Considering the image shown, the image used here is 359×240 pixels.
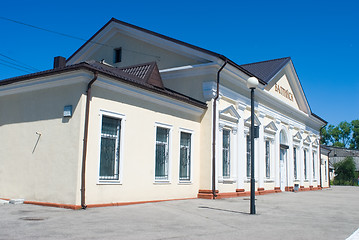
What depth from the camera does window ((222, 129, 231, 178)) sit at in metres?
18.4

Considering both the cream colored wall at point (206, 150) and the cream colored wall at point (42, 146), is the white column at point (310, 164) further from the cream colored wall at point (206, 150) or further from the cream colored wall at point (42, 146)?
the cream colored wall at point (42, 146)

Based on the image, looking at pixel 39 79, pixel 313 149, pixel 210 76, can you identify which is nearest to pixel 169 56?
pixel 210 76

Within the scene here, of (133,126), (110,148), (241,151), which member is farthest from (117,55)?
(110,148)

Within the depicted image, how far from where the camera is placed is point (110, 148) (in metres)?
12.5

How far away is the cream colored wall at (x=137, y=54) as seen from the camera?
18547 mm

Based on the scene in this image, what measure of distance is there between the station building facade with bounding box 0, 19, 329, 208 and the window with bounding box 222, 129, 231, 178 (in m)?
0.05

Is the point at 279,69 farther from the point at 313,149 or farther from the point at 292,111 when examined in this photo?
the point at 313,149

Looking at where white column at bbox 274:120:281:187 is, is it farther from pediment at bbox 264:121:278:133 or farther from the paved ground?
the paved ground

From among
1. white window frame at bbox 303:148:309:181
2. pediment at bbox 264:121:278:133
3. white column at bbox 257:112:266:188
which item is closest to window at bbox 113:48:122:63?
white column at bbox 257:112:266:188

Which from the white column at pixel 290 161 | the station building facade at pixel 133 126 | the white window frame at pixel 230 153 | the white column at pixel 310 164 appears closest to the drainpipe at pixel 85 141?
the station building facade at pixel 133 126

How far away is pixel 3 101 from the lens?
45.8 feet

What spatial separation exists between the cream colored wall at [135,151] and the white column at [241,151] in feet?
12.0

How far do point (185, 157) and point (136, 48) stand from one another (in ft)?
21.9

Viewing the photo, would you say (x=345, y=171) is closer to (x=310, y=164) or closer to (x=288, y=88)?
(x=310, y=164)
